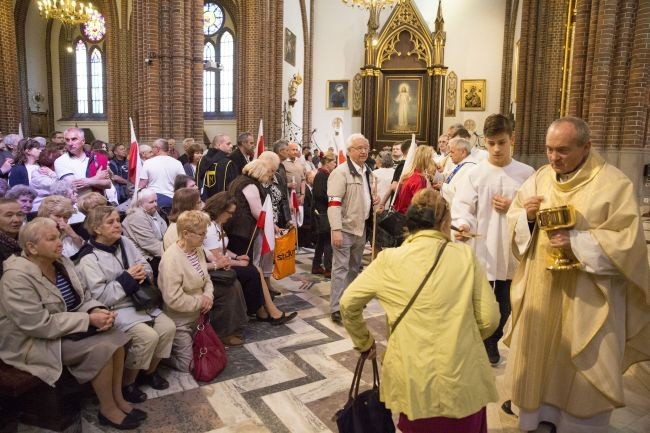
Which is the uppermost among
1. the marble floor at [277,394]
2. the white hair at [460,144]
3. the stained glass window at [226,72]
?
the stained glass window at [226,72]

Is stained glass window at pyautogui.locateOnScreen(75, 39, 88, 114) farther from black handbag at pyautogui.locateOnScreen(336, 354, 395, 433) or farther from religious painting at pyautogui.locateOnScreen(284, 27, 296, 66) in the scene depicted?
black handbag at pyautogui.locateOnScreen(336, 354, 395, 433)

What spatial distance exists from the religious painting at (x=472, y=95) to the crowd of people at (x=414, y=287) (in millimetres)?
14736

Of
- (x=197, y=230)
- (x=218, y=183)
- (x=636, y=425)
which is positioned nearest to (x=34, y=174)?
(x=218, y=183)

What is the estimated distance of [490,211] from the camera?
146 inches

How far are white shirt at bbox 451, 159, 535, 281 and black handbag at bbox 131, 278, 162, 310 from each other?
2.34 m

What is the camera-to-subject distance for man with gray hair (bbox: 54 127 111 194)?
207 inches

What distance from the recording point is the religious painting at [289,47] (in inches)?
632

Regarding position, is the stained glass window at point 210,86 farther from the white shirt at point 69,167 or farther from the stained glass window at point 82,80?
the white shirt at point 69,167

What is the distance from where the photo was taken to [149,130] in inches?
354

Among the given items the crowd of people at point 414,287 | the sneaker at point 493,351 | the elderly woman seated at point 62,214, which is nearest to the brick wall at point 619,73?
the crowd of people at point 414,287

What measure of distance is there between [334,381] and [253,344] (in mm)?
1009

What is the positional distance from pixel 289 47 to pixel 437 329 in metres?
16.0

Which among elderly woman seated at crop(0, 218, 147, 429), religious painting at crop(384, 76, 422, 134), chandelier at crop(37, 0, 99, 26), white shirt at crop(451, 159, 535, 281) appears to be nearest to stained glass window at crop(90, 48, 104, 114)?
chandelier at crop(37, 0, 99, 26)

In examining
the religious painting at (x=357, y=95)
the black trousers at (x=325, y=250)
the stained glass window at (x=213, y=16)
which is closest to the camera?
the black trousers at (x=325, y=250)
